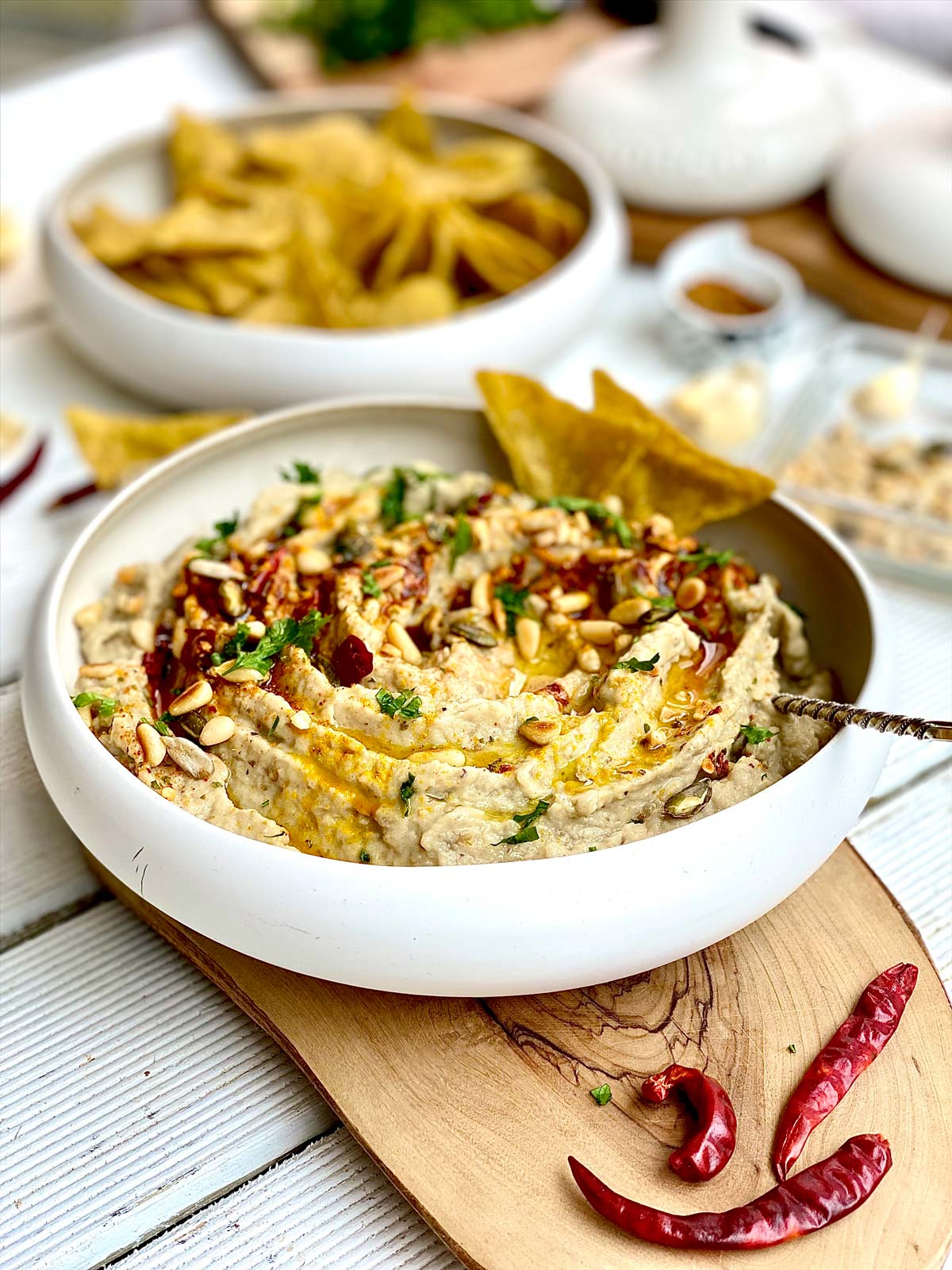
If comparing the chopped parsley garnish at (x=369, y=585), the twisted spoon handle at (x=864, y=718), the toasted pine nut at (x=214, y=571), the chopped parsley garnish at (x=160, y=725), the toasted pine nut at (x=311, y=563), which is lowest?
the chopped parsley garnish at (x=160, y=725)

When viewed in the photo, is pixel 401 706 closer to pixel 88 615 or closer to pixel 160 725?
pixel 160 725

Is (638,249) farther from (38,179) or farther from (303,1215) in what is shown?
(303,1215)

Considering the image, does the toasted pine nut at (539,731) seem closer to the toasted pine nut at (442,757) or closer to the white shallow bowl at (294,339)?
the toasted pine nut at (442,757)

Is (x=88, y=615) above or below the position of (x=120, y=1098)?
above

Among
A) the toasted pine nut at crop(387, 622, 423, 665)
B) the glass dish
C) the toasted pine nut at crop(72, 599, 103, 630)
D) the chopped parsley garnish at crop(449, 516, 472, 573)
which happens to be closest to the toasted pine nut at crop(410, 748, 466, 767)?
the toasted pine nut at crop(387, 622, 423, 665)

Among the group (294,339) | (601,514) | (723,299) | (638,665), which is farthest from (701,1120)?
(723,299)

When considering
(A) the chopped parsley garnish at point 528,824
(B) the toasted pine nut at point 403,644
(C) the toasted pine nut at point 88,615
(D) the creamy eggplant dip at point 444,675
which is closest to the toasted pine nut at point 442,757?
(D) the creamy eggplant dip at point 444,675
